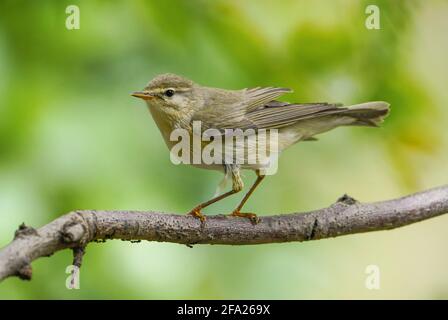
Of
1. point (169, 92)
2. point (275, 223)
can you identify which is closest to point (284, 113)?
point (169, 92)

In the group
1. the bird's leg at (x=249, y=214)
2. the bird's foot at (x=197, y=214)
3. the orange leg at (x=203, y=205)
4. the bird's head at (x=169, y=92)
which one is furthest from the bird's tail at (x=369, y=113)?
the bird's foot at (x=197, y=214)

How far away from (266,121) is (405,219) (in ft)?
3.93

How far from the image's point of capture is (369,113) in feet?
12.9

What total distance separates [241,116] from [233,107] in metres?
0.09

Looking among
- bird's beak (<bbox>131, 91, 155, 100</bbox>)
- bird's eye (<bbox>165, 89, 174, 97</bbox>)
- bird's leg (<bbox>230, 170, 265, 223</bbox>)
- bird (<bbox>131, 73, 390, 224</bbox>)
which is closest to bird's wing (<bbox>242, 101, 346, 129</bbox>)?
bird (<bbox>131, 73, 390, 224</bbox>)

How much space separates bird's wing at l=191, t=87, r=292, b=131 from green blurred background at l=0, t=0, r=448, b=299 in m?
0.38

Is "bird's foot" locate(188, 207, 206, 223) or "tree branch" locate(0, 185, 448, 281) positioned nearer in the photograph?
"tree branch" locate(0, 185, 448, 281)

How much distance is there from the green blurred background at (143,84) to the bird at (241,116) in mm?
138

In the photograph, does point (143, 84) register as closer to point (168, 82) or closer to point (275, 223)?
point (168, 82)

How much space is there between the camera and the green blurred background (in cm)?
329

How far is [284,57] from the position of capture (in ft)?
11.1

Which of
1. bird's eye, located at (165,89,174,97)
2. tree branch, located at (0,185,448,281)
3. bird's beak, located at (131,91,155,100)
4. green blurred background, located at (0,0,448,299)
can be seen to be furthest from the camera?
bird's eye, located at (165,89,174,97)

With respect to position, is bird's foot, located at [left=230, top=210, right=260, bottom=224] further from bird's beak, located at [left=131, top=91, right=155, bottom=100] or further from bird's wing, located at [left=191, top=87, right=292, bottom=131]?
bird's beak, located at [left=131, top=91, right=155, bottom=100]

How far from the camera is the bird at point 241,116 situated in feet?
12.9
